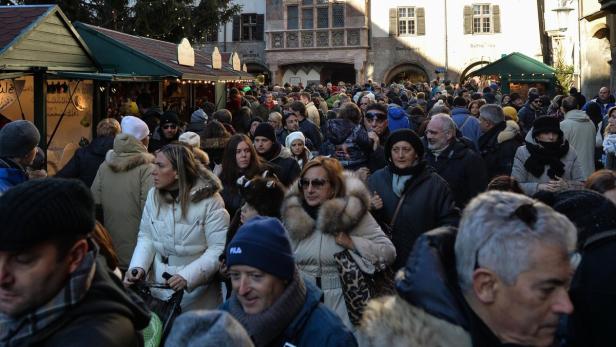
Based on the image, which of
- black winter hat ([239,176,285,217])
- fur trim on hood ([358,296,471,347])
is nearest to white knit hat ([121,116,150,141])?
black winter hat ([239,176,285,217])

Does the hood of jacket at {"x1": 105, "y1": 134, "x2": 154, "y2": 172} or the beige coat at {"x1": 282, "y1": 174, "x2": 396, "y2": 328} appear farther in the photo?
the hood of jacket at {"x1": 105, "y1": 134, "x2": 154, "y2": 172}

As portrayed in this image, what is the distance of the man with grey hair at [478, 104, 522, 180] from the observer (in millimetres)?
7891

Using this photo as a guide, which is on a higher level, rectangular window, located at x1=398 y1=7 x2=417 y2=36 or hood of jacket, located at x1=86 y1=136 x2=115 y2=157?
rectangular window, located at x1=398 y1=7 x2=417 y2=36

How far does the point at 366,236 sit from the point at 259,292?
1.64m

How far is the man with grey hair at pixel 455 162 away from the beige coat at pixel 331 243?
2054mm

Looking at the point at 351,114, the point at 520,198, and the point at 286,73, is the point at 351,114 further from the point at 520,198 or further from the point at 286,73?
the point at 286,73

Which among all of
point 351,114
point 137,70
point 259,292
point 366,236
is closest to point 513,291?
point 259,292

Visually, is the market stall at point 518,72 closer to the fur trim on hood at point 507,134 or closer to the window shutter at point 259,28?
the fur trim on hood at point 507,134

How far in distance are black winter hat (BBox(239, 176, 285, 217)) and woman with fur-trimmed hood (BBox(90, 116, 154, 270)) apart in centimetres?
126

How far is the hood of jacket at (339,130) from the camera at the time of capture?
25.2ft

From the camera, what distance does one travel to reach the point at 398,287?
215 centimetres

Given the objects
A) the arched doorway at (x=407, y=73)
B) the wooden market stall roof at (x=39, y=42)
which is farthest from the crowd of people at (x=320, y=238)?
the arched doorway at (x=407, y=73)

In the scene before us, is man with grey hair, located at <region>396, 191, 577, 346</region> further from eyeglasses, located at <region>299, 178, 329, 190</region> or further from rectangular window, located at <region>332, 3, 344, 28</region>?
rectangular window, located at <region>332, 3, 344, 28</region>

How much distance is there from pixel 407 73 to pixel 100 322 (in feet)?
134
